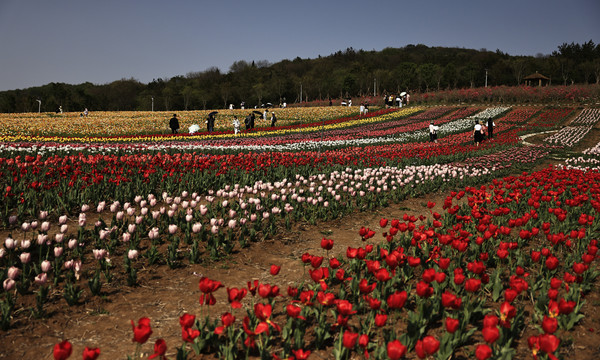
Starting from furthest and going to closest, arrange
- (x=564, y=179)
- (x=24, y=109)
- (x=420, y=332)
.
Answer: (x=24, y=109) → (x=564, y=179) → (x=420, y=332)

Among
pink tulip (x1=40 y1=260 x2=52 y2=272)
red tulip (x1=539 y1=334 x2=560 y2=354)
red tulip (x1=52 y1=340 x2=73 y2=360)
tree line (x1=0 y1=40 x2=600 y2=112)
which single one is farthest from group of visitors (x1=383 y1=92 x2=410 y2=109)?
red tulip (x1=52 y1=340 x2=73 y2=360)

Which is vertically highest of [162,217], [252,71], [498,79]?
[252,71]

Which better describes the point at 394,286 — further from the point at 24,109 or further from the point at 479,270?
the point at 24,109

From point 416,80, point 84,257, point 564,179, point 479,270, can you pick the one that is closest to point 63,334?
point 84,257

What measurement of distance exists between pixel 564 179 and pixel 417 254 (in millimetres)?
6630

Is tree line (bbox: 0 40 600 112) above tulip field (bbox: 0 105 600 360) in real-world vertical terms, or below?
above

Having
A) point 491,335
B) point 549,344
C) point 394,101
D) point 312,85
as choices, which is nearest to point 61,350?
point 491,335

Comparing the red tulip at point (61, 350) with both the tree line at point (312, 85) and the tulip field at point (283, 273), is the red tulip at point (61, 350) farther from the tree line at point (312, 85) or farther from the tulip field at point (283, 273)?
the tree line at point (312, 85)

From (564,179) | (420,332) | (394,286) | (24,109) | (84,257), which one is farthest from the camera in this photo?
(24,109)

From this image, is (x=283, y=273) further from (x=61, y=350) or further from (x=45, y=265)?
(x=61, y=350)

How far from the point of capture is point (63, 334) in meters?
3.76

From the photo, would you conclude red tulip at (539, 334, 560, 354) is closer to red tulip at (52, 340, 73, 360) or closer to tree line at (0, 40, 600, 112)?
red tulip at (52, 340, 73, 360)

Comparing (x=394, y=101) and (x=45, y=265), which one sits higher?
(x=394, y=101)

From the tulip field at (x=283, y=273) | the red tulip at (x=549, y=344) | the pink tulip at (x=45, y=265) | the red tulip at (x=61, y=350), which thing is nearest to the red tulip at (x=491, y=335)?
the tulip field at (x=283, y=273)
